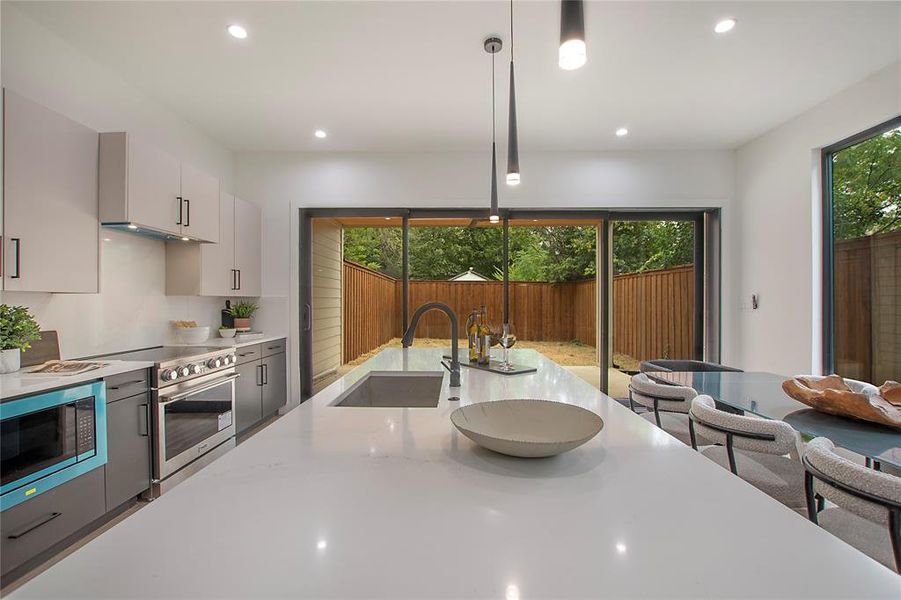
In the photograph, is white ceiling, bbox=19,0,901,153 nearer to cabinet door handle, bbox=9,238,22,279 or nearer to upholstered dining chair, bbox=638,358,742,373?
cabinet door handle, bbox=9,238,22,279

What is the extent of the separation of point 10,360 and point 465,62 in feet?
9.51

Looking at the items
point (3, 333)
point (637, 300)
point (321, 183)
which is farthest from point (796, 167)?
point (3, 333)

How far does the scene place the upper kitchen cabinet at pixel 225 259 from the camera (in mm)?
3268

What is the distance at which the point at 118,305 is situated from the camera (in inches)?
111

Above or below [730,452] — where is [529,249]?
above

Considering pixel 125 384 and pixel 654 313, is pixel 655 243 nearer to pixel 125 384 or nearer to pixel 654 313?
pixel 654 313

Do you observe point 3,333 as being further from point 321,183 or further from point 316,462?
point 321,183

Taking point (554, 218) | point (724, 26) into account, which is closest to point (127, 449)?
point (554, 218)

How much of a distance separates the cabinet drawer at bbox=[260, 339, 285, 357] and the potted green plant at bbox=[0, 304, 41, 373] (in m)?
1.74

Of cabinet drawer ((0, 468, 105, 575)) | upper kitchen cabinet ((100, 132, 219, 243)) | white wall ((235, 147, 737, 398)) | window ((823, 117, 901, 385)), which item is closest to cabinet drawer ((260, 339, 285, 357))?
white wall ((235, 147, 737, 398))

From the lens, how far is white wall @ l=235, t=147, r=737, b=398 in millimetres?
4160

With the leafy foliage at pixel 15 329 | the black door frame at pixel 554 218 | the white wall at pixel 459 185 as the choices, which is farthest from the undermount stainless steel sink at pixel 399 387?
the white wall at pixel 459 185

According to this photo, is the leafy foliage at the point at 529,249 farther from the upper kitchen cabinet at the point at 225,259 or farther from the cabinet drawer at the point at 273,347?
the cabinet drawer at the point at 273,347

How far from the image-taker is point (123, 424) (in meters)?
2.19
